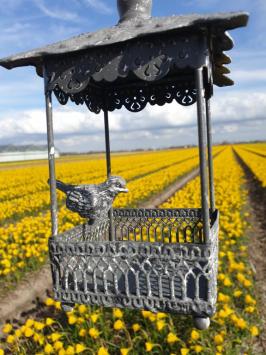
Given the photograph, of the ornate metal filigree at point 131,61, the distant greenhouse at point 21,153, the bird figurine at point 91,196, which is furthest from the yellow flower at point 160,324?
the distant greenhouse at point 21,153

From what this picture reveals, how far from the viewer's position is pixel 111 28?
9.75 feet

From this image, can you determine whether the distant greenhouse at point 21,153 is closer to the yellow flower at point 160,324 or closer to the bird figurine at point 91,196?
the yellow flower at point 160,324

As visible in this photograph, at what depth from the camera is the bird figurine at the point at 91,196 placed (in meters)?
3.36

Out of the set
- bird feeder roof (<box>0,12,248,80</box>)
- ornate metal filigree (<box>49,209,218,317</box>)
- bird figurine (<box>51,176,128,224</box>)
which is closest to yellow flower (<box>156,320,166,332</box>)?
ornate metal filigree (<box>49,209,218,317</box>)

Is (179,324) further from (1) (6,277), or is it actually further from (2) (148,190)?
(2) (148,190)

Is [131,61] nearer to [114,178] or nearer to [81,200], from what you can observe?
[114,178]

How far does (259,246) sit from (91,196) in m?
6.81

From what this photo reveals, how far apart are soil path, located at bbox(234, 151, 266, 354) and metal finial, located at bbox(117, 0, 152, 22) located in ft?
13.1

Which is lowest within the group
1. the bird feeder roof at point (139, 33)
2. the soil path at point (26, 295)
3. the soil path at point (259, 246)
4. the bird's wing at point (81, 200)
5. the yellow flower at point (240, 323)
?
the soil path at point (26, 295)

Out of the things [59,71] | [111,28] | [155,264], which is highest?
[111,28]

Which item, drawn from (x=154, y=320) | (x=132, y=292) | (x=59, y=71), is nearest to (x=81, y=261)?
(x=132, y=292)

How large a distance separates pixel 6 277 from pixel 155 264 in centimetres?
541

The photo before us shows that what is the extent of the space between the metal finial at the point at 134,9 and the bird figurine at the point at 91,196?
1.41 metres

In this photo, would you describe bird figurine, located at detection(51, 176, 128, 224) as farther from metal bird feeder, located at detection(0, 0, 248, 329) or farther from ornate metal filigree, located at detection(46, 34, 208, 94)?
ornate metal filigree, located at detection(46, 34, 208, 94)
